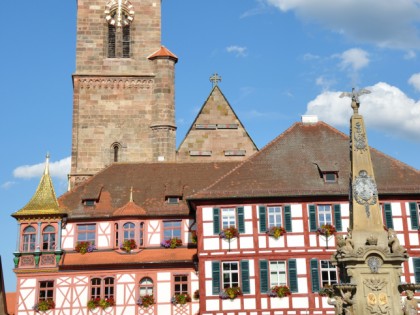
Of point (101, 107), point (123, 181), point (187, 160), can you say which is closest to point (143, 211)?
point (123, 181)

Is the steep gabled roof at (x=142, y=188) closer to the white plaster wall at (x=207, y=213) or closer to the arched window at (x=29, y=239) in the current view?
the arched window at (x=29, y=239)

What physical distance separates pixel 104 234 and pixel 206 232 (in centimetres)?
536

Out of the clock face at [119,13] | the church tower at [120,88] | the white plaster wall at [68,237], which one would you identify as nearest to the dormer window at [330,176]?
the church tower at [120,88]

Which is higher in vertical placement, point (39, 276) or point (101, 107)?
point (101, 107)

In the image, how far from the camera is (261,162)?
33500 millimetres

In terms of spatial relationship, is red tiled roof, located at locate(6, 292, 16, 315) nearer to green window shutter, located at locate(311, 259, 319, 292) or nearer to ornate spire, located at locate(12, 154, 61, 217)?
ornate spire, located at locate(12, 154, 61, 217)

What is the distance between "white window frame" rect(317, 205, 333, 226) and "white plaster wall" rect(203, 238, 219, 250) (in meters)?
4.79

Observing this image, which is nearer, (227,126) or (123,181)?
(123,181)

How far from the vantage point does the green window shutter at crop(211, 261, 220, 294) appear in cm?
3065

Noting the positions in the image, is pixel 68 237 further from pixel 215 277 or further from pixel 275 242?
pixel 275 242

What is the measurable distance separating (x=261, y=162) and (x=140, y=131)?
39.8ft

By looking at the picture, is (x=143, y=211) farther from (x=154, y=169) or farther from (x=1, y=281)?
(x=1, y=281)

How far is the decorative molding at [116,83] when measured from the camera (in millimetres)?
43938

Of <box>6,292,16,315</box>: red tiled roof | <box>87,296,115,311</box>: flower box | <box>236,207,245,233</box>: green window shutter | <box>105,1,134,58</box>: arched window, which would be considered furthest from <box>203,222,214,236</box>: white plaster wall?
<box>6,292,16,315</box>: red tiled roof
